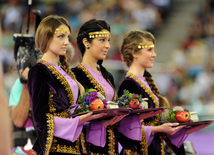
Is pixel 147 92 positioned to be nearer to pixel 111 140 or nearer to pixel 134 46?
pixel 134 46

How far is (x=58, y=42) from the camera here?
9.04 feet

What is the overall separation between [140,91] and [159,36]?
30.2 feet

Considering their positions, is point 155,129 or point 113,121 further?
point 155,129

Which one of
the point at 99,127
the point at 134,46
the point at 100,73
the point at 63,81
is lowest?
the point at 99,127

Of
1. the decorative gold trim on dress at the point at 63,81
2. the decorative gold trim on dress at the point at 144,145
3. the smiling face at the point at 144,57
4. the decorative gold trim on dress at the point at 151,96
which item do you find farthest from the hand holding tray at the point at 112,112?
the smiling face at the point at 144,57

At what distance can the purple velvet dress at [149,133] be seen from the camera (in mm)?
3252

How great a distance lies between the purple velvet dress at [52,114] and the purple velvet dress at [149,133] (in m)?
0.79

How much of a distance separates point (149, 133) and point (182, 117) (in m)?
0.30

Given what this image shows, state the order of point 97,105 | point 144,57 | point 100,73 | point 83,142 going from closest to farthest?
1. point 97,105
2. point 83,142
3. point 100,73
4. point 144,57

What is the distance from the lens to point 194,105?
925cm

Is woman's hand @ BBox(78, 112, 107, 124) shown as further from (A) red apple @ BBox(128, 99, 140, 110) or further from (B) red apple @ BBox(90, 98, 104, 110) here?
(A) red apple @ BBox(128, 99, 140, 110)

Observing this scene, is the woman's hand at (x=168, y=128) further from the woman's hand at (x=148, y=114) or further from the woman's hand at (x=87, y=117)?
the woman's hand at (x=87, y=117)

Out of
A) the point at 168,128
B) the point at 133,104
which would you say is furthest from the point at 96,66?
the point at 168,128

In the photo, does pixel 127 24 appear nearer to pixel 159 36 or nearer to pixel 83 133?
pixel 159 36
